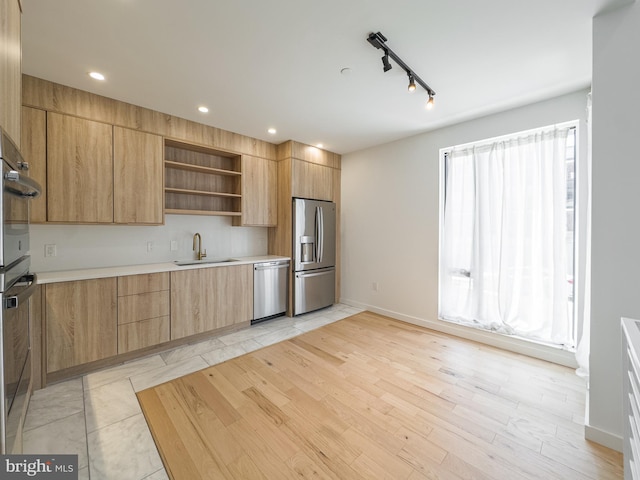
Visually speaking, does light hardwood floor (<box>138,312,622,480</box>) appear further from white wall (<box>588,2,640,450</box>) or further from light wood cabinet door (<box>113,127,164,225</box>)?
light wood cabinet door (<box>113,127,164,225</box>)

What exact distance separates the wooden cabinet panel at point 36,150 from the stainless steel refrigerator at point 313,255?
2.65 m

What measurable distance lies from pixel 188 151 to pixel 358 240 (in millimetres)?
2950

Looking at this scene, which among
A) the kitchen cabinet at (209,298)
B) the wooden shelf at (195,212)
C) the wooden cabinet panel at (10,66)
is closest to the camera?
the wooden cabinet panel at (10,66)

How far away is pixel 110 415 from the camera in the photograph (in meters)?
1.83

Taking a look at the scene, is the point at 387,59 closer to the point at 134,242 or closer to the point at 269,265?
the point at 269,265

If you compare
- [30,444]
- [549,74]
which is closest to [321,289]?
[30,444]

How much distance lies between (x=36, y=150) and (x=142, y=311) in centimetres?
173

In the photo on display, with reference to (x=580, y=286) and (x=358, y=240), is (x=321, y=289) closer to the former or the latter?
(x=358, y=240)

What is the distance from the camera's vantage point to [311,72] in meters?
2.19

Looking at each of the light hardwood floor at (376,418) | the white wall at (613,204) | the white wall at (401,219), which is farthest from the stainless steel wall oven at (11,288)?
the white wall at (401,219)

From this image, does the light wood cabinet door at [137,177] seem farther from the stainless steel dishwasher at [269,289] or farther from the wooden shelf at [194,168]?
the stainless steel dishwasher at [269,289]

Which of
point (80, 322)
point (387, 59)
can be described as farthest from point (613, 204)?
point (80, 322)

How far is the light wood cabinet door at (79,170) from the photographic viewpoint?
233cm

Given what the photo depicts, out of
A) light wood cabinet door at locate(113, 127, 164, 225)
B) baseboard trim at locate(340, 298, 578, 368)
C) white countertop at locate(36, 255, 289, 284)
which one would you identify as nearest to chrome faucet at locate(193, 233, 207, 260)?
white countertop at locate(36, 255, 289, 284)
